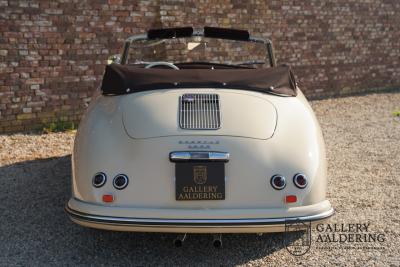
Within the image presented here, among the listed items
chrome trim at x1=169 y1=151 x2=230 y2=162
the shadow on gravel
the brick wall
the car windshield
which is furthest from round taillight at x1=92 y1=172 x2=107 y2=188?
the brick wall

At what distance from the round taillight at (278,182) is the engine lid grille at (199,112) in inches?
20.2

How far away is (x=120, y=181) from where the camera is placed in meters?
2.87

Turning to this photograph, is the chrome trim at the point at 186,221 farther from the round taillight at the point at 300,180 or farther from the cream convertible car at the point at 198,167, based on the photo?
the round taillight at the point at 300,180

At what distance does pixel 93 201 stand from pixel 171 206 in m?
0.50

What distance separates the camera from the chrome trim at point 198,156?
2863 mm

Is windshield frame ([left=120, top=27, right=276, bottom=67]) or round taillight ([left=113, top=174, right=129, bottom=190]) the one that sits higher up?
windshield frame ([left=120, top=27, right=276, bottom=67])

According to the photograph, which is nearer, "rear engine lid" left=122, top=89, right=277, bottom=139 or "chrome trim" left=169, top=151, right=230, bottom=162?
"chrome trim" left=169, top=151, right=230, bottom=162

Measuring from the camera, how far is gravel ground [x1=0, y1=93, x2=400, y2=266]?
10.3 ft

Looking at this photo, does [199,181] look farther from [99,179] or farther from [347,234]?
[347,234]

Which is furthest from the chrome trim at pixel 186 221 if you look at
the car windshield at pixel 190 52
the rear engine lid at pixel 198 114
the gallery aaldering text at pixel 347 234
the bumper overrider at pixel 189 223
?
the car windshield at pixel 190 52

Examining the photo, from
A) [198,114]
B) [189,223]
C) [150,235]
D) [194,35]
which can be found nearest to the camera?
[189,223]

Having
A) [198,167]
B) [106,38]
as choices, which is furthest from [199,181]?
[106,38]

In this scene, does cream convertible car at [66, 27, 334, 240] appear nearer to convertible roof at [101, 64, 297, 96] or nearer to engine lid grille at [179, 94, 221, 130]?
engine lid grille at [179, 94, 221, 130]

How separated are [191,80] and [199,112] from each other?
487 mm
